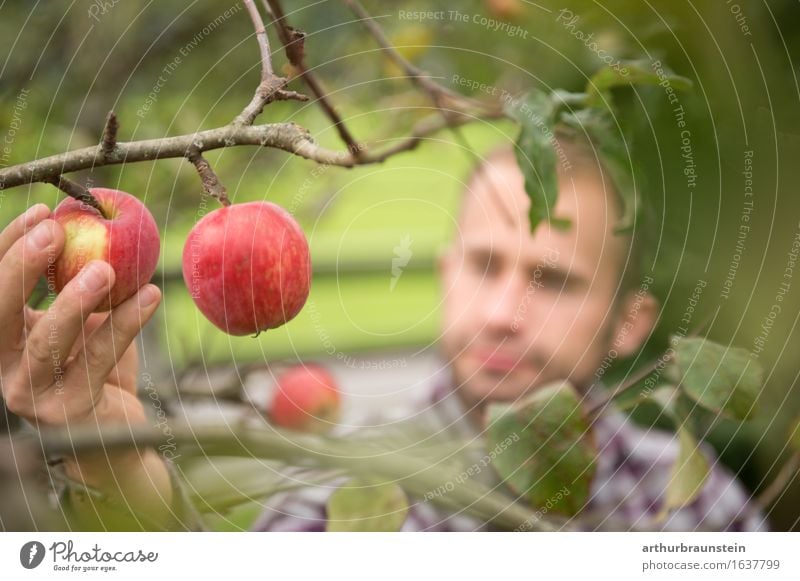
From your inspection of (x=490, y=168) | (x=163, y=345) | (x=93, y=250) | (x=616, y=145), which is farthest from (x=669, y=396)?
(x=163, y=345)

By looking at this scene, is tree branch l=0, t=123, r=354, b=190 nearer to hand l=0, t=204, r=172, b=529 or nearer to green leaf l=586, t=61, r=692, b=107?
hand l=0, t=204, r=172, b=529

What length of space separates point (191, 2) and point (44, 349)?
15.5 inches

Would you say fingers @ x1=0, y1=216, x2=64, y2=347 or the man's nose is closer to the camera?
fingers @ x1=0, y1=216, x2=64, y2=347

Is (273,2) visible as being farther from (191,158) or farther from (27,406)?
(27,406)

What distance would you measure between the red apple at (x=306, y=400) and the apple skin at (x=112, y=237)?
0.32 meters

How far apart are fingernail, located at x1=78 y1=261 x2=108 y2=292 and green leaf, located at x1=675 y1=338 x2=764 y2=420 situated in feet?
1.25

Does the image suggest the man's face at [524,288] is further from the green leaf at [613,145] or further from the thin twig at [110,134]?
the thin twig at [110,134]

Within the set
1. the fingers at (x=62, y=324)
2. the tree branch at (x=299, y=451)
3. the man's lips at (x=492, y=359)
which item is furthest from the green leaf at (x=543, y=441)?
the fingers at (x=62, y=324)

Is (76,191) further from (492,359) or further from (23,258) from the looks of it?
(492,359)

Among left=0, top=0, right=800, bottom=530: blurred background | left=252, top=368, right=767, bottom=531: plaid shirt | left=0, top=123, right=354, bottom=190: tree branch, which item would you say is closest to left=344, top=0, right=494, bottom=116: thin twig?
left=0, top=0, right=800, bottom=530: blurred background

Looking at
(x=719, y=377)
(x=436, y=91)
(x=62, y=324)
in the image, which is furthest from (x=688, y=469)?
(x=62, y=324)

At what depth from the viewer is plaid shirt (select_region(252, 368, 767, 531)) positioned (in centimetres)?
67

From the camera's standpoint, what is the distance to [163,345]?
0.88 m
